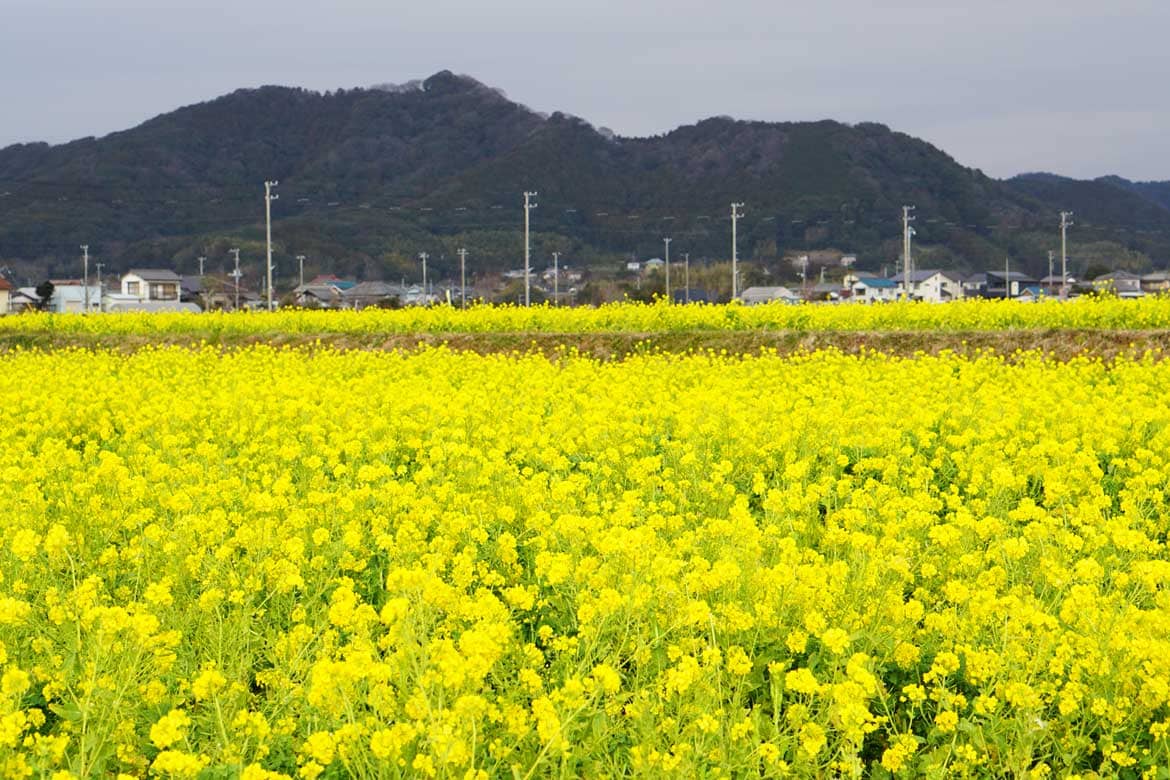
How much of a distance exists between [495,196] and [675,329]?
8553 centimetres

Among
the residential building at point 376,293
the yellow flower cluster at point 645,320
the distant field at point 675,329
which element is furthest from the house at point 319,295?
the distant field at point 675,329

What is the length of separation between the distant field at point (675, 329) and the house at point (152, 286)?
185 feet

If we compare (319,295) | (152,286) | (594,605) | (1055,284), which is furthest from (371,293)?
(594,605)

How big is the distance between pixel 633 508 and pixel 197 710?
222 cm

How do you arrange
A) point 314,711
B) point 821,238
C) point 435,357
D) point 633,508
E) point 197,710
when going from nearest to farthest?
point 314,711 → point 197,710 → point 633,508 → point 435,357 → point 821,238

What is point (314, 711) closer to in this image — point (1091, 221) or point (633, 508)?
point (633, 508)

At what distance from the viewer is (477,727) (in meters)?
2.89

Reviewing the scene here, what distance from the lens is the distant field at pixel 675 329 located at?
14.9 meters

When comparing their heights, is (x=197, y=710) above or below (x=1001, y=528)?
below

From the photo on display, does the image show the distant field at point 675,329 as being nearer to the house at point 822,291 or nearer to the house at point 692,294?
the house at point 692,294

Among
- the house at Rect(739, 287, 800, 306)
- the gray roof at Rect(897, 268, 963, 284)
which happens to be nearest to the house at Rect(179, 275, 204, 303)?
the house at Rect(739, 287, 800, 306)

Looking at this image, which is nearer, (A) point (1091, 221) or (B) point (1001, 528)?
(B) point (1001, 528)

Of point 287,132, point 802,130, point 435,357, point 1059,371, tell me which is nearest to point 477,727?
point 1059,371

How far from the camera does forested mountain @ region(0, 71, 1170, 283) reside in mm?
94062
